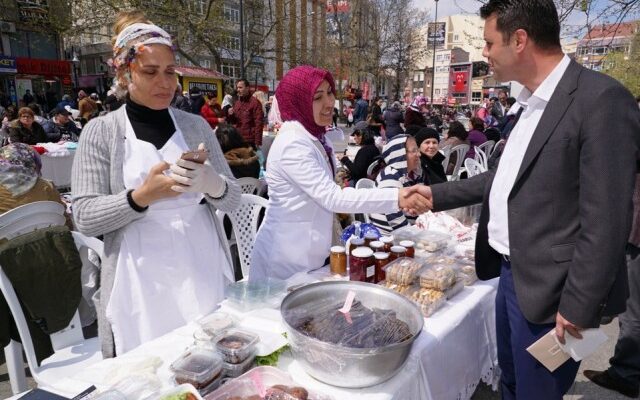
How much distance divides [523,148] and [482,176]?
0.57 meters

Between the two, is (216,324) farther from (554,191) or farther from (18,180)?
(18,180)

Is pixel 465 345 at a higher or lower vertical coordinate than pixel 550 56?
lower

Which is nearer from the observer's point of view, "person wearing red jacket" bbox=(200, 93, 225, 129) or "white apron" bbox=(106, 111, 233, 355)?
"white apron" bbox=(106, 111, 233, 355)

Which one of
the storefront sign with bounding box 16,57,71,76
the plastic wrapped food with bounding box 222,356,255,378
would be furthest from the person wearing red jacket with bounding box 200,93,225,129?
the storefront sign with bounding box 16,57,71,76

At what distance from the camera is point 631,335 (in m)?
2.67

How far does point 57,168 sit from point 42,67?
76.4 ft

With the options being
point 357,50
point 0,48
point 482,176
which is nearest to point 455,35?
point 357,50

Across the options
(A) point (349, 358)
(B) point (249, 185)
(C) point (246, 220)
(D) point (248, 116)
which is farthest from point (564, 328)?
(D) point (248, 116)

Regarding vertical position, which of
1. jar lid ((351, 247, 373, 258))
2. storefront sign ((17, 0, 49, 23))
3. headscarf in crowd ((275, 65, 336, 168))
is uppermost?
storefront sign ((17, 0, 49, 23))

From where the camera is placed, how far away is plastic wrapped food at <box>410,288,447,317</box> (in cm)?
168

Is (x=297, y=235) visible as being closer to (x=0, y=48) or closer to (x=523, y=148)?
(x=523, y=148)

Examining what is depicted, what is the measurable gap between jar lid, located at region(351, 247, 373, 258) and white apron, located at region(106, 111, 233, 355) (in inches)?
26.5

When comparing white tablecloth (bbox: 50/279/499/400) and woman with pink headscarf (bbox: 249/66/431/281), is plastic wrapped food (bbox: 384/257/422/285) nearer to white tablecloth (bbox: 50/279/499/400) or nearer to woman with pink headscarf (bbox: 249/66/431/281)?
white tablecloth (bbox: 50/279/499/400)

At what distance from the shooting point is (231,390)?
1113mm
